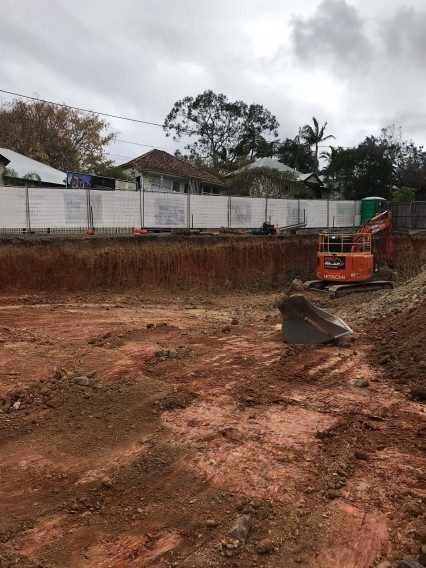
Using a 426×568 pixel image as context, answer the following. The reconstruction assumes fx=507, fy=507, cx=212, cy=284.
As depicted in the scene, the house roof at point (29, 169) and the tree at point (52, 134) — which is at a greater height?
the tree at point (52, 134)

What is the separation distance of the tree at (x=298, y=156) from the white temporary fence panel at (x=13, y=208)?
38.7m

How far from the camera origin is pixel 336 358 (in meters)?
8.71

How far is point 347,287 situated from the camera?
56.6ft

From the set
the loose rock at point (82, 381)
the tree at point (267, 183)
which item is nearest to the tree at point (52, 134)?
the tree at point (267, 183)

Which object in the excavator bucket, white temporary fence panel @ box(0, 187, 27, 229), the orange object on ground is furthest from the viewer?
the orange object on ground

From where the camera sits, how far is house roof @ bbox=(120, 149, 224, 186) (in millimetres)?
38594

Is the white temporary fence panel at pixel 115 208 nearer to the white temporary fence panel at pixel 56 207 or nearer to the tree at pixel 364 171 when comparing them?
the white temporary fence panel at pixel 56 207

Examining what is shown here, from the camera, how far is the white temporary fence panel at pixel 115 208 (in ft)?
63.3

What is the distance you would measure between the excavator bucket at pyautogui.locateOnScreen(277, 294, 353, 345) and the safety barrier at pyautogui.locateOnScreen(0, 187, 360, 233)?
11311 mm

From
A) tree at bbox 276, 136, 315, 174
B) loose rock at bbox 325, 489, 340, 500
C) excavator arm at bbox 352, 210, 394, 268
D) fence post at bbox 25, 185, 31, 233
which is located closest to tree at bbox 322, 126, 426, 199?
tree at bbox 276, 136, 315, 174

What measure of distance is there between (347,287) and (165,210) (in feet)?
27.6

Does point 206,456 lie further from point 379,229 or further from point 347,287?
point 379,229

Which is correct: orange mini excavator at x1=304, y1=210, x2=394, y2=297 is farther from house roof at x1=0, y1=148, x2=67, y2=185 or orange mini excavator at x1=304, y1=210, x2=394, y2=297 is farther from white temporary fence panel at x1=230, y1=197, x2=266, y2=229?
house roof at x1=0, y1=148, x2=67, y2=185

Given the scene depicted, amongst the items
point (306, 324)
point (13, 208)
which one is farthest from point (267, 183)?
point (306, 324)
